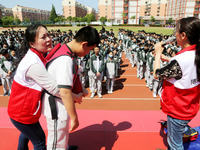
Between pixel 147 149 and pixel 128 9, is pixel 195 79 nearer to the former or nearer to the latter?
pixel 147 149

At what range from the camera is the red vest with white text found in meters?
1.59

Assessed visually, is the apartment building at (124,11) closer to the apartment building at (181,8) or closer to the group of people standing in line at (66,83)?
the apartment building at (181,8)

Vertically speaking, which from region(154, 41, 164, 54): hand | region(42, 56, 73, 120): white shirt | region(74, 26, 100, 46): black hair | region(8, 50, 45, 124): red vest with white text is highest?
region(74, 26, 100, 46): black hair

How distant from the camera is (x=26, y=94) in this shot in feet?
5.31

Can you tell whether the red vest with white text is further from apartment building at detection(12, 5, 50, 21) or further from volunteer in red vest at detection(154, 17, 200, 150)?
apartment building at detection(12, 5, 50, 21)

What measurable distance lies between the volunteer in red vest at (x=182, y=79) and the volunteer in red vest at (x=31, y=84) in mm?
1275

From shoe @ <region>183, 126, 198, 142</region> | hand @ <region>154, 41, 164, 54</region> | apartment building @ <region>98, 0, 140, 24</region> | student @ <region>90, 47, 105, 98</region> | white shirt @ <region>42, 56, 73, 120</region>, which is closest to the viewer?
white shirt @ <region>42, 56, 73, 120</region>

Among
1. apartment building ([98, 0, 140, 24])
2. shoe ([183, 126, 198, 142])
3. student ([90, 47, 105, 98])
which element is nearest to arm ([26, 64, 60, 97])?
shoe ([183, 126, 198, 142])

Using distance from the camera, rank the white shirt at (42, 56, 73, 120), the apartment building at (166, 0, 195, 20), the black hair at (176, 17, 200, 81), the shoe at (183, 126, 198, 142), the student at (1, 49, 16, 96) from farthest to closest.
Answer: the apartment building at (166, 0, 195, 20) → the student at (1, 49, 16, 96) → the shoe at (183, 126, 198, 142) → the black hair at (176, 17, 200, 81) → the white shirt at (42, 56, 73, 120)

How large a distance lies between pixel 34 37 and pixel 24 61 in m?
0.31

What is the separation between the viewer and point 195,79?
165 cm

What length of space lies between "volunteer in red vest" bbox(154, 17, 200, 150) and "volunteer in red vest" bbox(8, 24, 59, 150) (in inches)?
50.2

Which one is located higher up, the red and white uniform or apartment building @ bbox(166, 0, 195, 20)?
apartment building @ bbox(166, 0, 195, 20)

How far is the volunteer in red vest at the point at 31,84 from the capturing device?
1.53 meters
